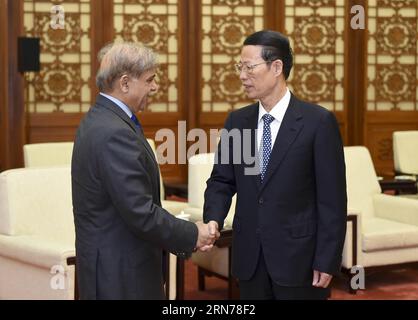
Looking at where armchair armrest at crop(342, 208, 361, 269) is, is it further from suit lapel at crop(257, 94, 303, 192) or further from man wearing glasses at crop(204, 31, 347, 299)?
suit lapel at crop(257, 94, 303, 192)

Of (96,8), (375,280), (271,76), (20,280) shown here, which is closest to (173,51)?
(96,8)

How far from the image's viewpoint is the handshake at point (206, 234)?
2451 mm

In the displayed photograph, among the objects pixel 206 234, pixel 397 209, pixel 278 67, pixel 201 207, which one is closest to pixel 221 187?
pixel 206 234

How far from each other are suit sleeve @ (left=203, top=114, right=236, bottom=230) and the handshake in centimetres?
5

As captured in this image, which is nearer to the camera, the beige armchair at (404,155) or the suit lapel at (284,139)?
the suit lapel at (284,139)

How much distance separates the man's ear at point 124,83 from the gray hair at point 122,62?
0.01 meters

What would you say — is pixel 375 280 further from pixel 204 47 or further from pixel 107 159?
pixel 204 47

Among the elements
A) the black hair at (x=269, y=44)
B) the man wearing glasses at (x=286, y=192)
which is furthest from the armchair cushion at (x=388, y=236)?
the black hair at (x=269, y=44)

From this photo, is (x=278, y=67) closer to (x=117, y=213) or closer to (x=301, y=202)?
(x=301, y=202)

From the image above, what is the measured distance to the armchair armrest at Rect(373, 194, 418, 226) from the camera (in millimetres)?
5273

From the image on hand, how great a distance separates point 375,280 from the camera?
5203 mm

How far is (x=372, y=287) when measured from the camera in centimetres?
→ 502

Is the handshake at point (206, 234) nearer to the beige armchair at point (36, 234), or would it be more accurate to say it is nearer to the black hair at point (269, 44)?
the black hair at point (269, 44)

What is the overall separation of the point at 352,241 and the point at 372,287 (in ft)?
1.27
